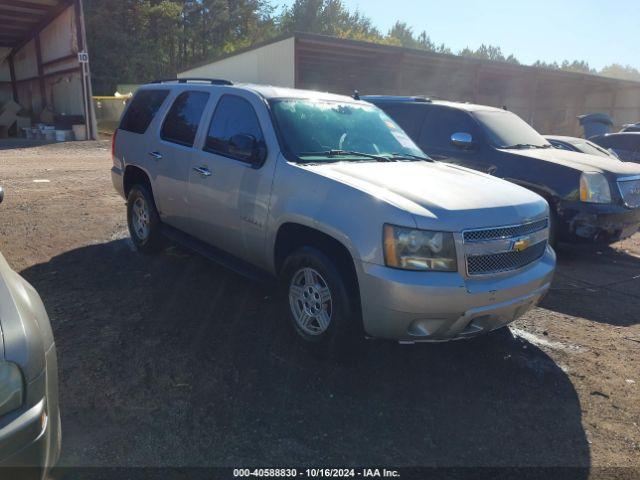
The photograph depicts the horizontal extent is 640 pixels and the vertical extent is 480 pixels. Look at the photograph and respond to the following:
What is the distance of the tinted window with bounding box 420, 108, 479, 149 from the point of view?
703cm

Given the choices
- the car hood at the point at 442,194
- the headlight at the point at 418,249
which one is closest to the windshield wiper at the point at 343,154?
the car hood at the point at 442,194

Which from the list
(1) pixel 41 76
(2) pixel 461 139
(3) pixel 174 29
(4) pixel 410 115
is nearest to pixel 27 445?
(2) pixel 461 139

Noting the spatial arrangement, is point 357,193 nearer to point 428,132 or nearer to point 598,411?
point 598,411

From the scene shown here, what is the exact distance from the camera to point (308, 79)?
26141mm

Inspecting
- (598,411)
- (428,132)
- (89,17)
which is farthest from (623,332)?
(89,17)

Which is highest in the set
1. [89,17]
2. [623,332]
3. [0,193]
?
[89,17]

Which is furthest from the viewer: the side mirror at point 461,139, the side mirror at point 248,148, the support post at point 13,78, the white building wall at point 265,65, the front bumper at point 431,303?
the support post at point 13,78

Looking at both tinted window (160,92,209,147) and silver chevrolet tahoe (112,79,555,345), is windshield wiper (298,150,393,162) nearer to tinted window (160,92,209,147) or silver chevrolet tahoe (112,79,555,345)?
silver chevrolet tahoe (112,79,555,345)

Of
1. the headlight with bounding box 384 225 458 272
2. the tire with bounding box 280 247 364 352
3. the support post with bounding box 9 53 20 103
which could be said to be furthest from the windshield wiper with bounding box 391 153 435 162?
the support post with bounding box 9 53 20 103

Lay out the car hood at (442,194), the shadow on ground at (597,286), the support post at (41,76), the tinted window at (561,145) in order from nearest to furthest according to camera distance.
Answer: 1. the car hood at (442,194)
2. the shadow on ground at (597,286)
3. the tinted window at (561,145)
4. the support post at (41,76)

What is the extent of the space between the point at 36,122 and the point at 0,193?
1004 inches

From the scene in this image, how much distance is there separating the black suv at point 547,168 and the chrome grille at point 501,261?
2812 millimetres

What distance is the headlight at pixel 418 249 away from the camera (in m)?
3.06

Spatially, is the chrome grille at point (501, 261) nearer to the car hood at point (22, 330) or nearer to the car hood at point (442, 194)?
the car hood at point (442, 194)
